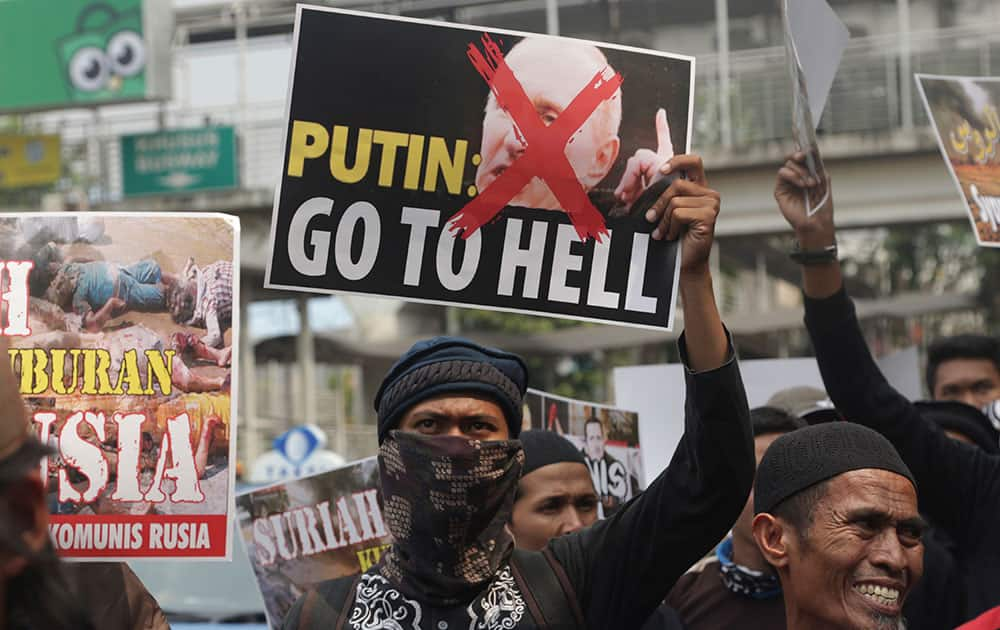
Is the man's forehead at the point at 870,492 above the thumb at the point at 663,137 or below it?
below

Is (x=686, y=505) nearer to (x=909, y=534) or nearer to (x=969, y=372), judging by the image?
(x=909, y=534)

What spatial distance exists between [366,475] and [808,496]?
5.65ft

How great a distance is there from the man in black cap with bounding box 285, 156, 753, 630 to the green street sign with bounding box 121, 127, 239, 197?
825 inches

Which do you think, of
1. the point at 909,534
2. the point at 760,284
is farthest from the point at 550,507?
the point at 760,284

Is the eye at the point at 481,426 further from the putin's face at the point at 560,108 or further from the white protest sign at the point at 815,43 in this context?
the white protest sign at the point at 815,43

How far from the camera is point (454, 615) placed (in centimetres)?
276

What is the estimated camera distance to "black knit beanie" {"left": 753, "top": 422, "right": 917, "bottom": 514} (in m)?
3.10

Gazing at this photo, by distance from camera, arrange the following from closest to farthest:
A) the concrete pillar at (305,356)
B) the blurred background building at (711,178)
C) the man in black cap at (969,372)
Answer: the man in black cap at (969,372) → the blurred background building at (711,178) → the concrete pillar at (305,356)

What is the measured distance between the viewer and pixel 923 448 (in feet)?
13.0

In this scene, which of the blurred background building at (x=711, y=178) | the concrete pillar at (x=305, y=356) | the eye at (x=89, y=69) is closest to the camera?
the blurred background building at (x=711, y=178)

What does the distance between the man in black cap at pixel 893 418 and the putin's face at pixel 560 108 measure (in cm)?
74

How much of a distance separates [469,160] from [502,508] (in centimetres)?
84

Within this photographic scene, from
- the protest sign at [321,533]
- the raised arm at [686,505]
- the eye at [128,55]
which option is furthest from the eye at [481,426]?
the eye at [128,55]

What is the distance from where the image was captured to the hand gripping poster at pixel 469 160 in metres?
3.29
